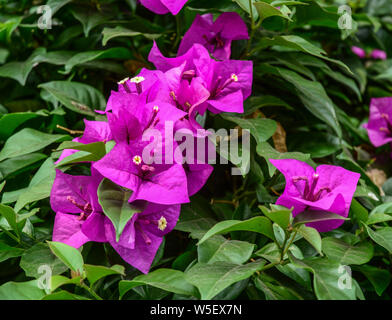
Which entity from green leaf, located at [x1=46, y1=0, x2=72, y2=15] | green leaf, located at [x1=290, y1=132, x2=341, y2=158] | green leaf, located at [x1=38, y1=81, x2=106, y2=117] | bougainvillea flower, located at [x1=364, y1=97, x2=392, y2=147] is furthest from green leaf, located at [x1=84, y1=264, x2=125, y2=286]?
bougainvillea flower, located at [x1=364, y1=97, x2=392, y2=147]

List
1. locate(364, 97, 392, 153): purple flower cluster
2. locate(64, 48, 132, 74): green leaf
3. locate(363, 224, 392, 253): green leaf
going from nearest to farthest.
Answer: locate(363, 224, 392, 253): green leaf < locate(64, 48, 132, 74): green leaf < locate(364, 97, 392, 153): purple flower cluster

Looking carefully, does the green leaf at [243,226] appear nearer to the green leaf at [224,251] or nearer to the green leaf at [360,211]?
the green leaf at [224,251]

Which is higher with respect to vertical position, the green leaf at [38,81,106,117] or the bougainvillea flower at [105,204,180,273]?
the green leaf at [38,81,106,117]

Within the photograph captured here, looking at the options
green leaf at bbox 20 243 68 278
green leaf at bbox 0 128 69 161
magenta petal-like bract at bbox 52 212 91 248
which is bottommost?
green leaf at bbox 20 243 68 278

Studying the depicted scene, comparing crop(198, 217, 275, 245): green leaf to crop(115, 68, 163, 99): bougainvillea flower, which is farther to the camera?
crop(115, 68, 163, 99): bougainvillea flower

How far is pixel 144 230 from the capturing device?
2.20ft

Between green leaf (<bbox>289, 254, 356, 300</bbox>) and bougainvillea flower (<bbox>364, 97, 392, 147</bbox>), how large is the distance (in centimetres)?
51

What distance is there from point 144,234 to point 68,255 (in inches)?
4.1

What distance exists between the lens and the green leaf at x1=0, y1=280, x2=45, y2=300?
606mm

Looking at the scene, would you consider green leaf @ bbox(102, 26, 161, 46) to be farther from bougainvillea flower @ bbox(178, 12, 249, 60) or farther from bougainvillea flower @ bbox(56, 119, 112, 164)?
bougainvillea flower @ bbox(56, 119, 112, 164)

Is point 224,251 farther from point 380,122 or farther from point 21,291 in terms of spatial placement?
point 380,122

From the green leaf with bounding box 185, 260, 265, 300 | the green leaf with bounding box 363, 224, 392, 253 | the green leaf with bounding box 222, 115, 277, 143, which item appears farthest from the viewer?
the green leaf with bounding box 222, 115, 277, 143

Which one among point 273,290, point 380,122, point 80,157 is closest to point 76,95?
point 80,157
